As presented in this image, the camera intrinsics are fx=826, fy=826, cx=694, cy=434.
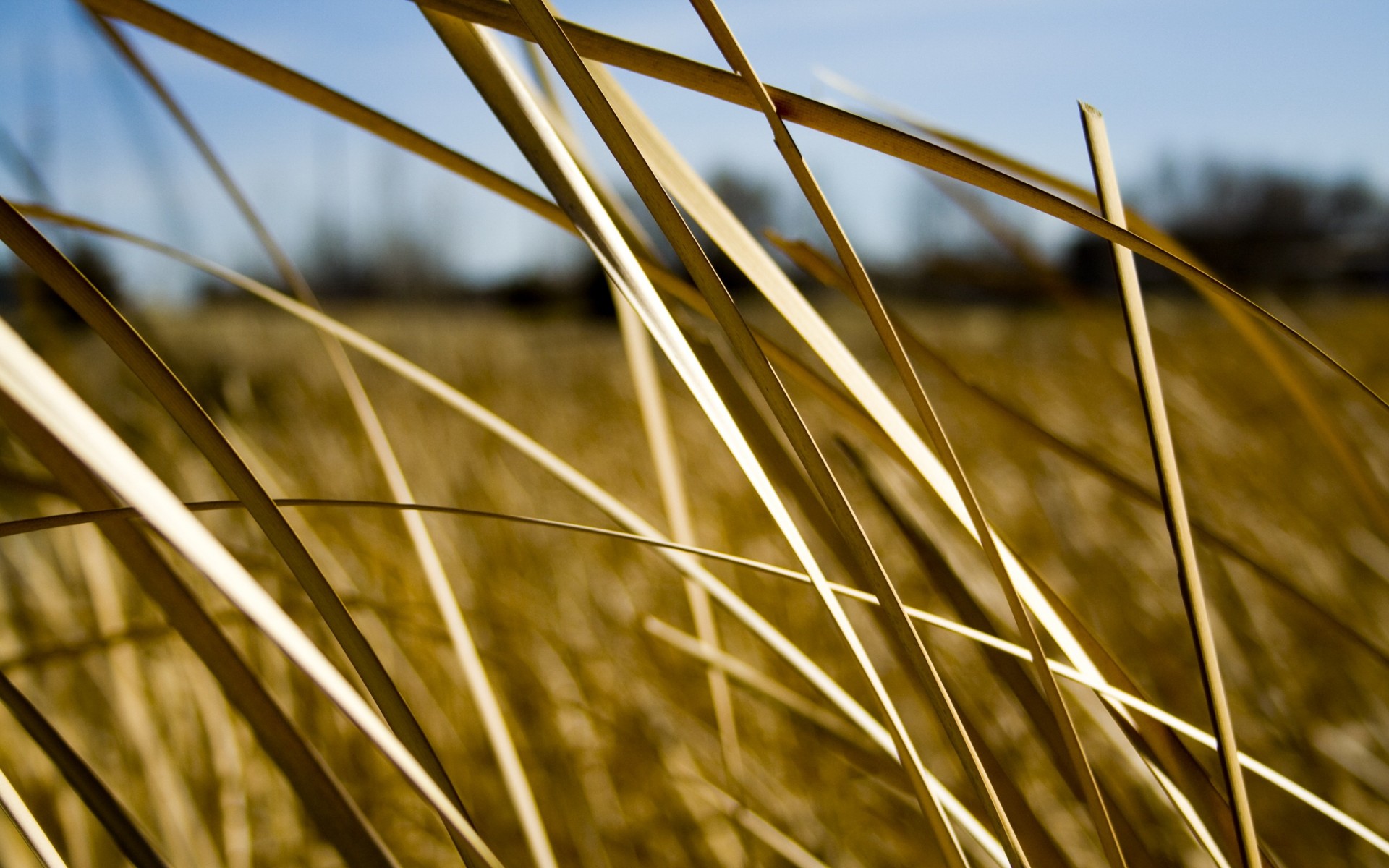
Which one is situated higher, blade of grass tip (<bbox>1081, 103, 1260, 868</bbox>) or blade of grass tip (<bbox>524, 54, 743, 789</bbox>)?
blade of grass tip (<bbox>524, 54, 743, 789</bbox>)

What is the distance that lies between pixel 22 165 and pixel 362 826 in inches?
10.9

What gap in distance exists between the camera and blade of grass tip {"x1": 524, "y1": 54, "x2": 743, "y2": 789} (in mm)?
190

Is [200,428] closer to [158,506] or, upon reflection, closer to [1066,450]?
[158,506]

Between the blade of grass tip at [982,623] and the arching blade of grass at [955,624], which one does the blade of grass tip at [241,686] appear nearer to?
the arching blade of grass at [955,624]

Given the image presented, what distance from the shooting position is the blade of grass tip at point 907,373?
115 mm

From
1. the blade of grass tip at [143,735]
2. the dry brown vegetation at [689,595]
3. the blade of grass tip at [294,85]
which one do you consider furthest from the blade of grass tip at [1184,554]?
the blade of grass tip at [143,735]

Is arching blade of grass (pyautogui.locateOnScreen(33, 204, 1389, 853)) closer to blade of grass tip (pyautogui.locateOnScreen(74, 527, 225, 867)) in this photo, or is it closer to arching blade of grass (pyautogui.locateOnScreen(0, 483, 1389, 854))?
arching blade of grass (pyautogui.locateOnScreen(0, 483, 1389, 854))

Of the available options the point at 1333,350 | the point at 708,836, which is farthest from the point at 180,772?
the point at 1333,350

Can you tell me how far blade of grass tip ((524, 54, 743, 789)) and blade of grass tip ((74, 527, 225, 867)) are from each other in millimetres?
223

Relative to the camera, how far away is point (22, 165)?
0.87ft

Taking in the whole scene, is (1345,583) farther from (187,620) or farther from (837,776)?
(187,620)

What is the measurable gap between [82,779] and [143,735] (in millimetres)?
307

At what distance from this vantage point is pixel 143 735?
1.17 feet

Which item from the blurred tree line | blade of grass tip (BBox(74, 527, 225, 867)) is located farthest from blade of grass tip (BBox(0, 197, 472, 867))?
the blurred tree line
